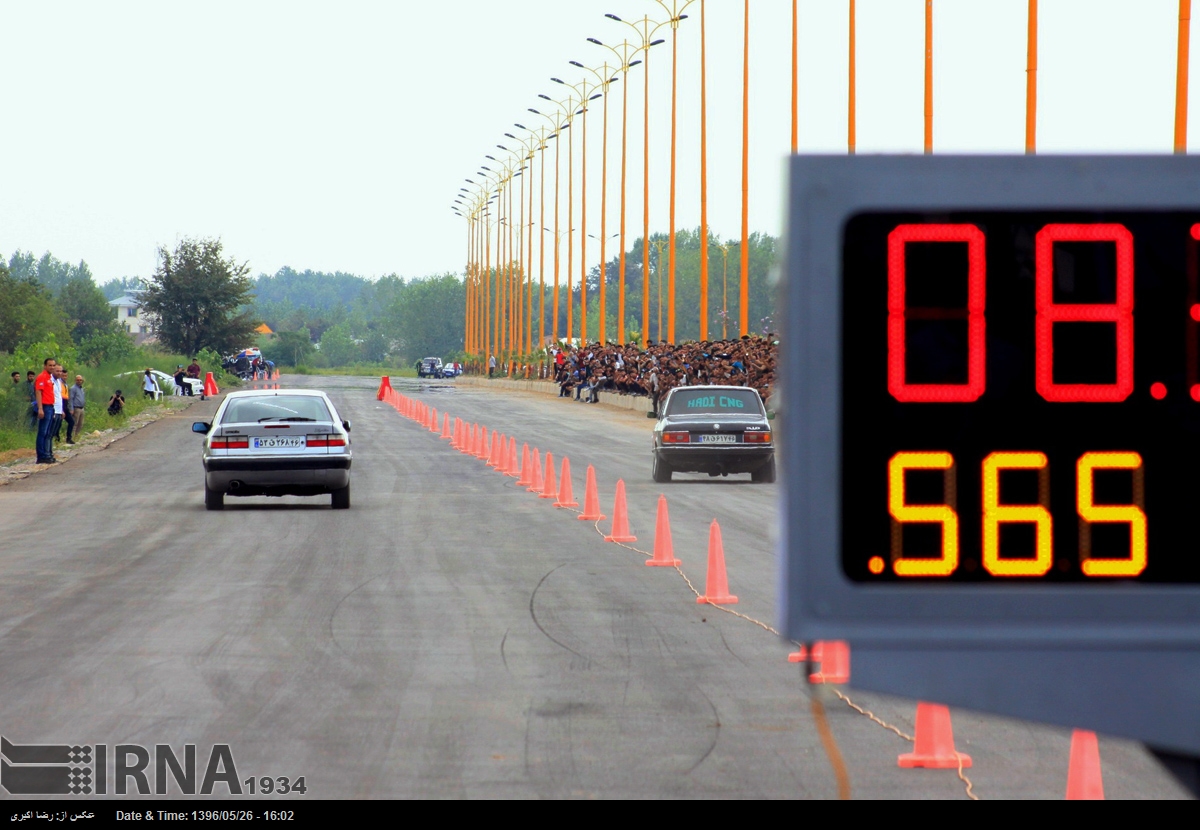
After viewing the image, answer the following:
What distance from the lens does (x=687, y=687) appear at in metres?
9.99

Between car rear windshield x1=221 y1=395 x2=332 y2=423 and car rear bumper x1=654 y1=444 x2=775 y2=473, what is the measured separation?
7.67 m

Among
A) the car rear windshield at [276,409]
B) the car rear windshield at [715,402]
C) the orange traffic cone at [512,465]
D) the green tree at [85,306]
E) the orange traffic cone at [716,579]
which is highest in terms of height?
the green tree at [85,306]

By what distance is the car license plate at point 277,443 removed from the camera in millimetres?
22047

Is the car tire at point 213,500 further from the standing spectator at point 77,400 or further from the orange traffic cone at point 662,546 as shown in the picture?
the standing spectator at point 77,400

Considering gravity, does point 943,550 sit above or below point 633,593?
above

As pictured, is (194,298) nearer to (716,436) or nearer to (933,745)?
(716,436)

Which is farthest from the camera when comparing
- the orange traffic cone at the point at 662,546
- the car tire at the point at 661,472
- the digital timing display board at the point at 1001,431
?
the car tire at the point at 661,472

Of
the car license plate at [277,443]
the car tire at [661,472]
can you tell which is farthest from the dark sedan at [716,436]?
the car license plate at [277,443]

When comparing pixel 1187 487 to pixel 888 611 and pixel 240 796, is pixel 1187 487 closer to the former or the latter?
pixel 888 611

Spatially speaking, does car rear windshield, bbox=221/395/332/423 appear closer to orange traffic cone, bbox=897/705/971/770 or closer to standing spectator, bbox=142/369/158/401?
orange traffic cone, bbox=897/705/971/770

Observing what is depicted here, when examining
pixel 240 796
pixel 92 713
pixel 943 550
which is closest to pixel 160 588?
pixel 92 713

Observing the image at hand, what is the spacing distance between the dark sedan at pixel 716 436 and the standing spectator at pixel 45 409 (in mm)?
11835

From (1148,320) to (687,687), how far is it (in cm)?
577

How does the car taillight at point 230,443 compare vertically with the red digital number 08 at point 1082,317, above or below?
below
